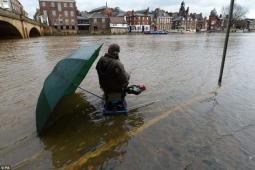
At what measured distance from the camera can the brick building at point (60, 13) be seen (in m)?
79.4

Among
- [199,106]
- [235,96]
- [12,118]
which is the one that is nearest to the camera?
[12,118]

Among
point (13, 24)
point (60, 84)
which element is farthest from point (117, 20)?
point (60, 84)

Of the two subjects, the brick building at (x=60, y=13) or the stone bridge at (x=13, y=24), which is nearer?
the stone bridge at (x=13, y=24)

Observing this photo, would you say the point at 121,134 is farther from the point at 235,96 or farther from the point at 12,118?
the point at 235,96

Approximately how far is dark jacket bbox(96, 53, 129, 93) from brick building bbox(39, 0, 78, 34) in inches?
3115

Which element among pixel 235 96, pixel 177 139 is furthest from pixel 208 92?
pixel 177 139

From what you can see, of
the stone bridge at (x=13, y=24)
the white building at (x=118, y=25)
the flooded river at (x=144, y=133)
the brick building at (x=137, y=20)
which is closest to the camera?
the flooded river at (x=144, y=133)

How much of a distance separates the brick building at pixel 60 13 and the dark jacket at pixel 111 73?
79.1 metres

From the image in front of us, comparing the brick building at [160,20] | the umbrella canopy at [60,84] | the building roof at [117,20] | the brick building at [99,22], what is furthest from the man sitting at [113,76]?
the brick building at [160,20]

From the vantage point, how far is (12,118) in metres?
5.21

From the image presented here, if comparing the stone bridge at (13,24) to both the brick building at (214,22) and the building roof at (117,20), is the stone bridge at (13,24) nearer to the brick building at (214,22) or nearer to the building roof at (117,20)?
the building roof at (117,20)

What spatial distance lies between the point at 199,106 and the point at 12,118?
472 centimetres

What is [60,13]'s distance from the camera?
81.2 meters

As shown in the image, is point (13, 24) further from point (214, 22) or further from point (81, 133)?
point (214, 22)
